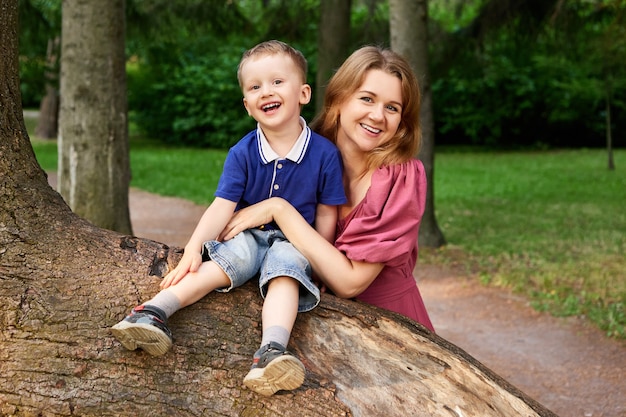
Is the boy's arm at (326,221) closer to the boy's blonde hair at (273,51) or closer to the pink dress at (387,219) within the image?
the pink dress at (387,219)

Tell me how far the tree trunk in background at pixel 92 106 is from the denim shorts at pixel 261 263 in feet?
13.3

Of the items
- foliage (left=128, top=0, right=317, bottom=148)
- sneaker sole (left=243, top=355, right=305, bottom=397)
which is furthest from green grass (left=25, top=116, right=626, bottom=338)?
sneaker sole (left=243, top=355, right=305, bottom=397)

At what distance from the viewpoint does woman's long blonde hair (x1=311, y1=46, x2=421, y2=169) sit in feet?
8.86

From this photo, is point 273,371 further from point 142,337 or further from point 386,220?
point 386,220

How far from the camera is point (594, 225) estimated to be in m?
10.0

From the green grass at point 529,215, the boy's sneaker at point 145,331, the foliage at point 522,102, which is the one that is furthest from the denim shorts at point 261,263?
the foliage at point 522,102

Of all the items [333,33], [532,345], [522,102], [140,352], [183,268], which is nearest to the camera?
[140,352]

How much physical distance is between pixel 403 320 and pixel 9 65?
157 centimetres

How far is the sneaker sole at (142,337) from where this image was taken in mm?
2092

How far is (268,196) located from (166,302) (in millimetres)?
617

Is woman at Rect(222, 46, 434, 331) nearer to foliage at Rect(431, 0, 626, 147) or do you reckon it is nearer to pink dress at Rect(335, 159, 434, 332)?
pink dress at Rect(335, 159, 434, 332)

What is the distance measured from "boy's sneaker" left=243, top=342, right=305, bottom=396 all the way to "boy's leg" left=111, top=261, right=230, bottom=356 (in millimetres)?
256

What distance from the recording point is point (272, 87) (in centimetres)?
255

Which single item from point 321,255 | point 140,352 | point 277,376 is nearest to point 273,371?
point 277,376
